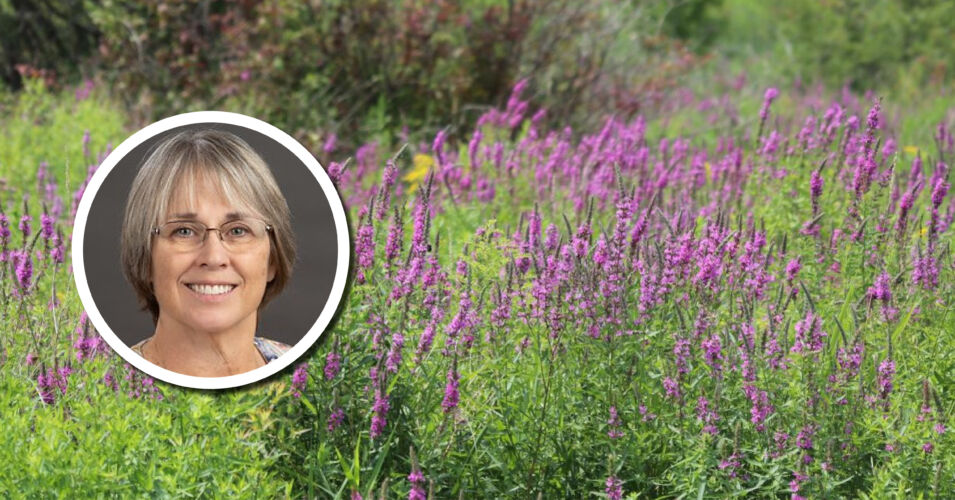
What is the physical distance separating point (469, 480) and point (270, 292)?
3.26 ft

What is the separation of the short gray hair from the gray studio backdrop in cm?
2

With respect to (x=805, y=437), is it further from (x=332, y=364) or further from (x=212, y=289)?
(x=212, y=289)

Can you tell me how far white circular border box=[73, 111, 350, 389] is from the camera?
9.95 ft

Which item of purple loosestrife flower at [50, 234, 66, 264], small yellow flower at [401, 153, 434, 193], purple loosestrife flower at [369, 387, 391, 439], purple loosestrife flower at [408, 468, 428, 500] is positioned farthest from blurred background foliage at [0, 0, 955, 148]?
purple loosestrife flower at [408, 468, 428, 500]

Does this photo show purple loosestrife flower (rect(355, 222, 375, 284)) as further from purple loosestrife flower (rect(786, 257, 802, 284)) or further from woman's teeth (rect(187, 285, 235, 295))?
purple loosestrife flower (rect(786, 257, 802, 284))

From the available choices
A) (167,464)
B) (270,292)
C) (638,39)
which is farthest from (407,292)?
(638,39)

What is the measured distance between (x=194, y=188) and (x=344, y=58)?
6806 mm

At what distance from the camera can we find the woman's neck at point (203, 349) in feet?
10.2

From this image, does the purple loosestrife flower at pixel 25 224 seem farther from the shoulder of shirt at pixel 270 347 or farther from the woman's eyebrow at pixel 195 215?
the shoulder of shirt at pixel 270 347

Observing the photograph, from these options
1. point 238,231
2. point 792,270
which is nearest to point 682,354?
point 792,270

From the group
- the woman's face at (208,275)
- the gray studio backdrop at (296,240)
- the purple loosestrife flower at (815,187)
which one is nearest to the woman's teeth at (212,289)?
the woman's face at (208,275)

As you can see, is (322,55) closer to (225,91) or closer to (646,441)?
(225,91)

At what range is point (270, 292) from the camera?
3.12 meters

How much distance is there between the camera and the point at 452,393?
333 centimetres
